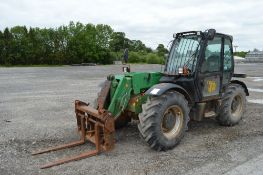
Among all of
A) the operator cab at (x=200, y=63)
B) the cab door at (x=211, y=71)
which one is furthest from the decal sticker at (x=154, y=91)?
the cab door at (x=211, y=71)

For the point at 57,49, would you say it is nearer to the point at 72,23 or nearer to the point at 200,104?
the point at 72,23

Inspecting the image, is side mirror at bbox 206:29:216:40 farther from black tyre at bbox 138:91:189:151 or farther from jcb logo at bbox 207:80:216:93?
black tyre at bbox 138:91:189:151

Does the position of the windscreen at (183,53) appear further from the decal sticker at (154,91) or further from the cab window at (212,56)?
the decal sticker at (154,91)

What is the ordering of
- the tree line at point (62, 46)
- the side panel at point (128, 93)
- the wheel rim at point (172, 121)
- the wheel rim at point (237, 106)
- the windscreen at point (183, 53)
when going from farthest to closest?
the tree line at point (62, 46) → the wheel rim at point (237, 106) → the windscreen at point (183, 53) → the side panel at point (128, 93) → the wheel rim at point (172, 121)

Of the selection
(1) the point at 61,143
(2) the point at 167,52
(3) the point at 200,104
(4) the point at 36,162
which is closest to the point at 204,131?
(3) the point at 200,104

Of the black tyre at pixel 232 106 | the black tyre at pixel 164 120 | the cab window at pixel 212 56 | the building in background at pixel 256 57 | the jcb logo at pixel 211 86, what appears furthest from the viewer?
the building in background at pixel 256 57

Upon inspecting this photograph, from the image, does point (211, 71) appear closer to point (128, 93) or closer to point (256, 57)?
point (128, 93)

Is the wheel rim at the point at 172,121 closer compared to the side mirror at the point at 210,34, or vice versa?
the wheel rim at the point at 172,121

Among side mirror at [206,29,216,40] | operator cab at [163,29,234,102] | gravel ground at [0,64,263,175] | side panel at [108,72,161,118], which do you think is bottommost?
gravel ground at [0,64,263,175]

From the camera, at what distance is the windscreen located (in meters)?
7.04

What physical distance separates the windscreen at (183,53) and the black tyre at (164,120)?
38.0 inches

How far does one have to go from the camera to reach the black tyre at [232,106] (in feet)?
25.4

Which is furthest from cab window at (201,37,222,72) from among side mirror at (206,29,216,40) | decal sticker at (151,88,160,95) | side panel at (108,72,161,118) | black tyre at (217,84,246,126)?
decal sticker at (151,88,160,95)

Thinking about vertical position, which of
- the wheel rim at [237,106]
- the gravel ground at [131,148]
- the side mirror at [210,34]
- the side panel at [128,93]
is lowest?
the gravel ground at [131,148]
